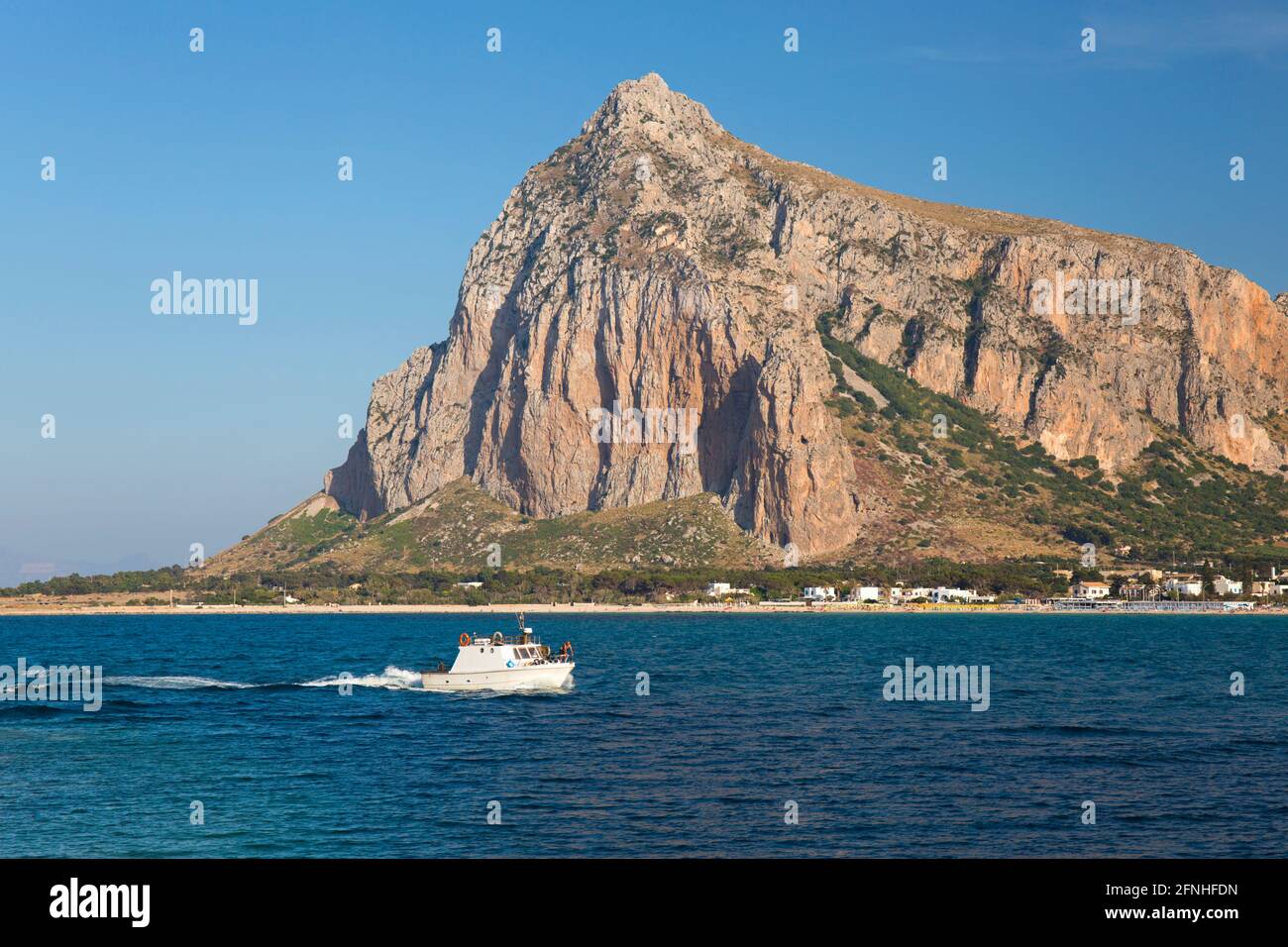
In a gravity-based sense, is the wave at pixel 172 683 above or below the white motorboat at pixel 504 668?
below

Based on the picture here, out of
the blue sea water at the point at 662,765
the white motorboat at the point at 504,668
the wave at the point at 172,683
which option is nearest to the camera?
the blue sea water at the point at 662,765

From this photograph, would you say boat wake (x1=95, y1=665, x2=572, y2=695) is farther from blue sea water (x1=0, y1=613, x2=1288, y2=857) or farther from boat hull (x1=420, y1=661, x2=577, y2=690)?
boat hull (x1=420, y1=661, x2=577, y2=690)

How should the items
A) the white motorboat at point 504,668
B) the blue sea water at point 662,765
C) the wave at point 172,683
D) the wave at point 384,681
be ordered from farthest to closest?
the wave at point 384,681 → the wave at point 172,683 → the white motorboat at point 504,668 → the blue sea water at point 662,765

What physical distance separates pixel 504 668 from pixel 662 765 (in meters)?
32.4

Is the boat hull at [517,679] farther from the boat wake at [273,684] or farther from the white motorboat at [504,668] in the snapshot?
the boat wake at [273,684]

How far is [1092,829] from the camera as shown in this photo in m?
36.9

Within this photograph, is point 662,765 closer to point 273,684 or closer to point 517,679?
point 517,679

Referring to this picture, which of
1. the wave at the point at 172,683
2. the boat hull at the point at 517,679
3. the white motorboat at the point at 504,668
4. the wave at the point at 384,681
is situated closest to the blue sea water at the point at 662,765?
the wave at the point at 384,681

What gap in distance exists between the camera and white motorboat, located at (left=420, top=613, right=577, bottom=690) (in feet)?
264

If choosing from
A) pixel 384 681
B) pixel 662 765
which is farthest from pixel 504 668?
pixel 662 765

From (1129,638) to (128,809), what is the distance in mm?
122593

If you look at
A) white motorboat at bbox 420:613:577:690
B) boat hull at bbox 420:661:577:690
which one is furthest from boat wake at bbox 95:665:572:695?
white motorboat at bbox 420:613:577:690

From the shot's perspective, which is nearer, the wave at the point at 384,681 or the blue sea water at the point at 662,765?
the blue sea water at the point at 662,765

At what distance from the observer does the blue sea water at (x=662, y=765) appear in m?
36.3
